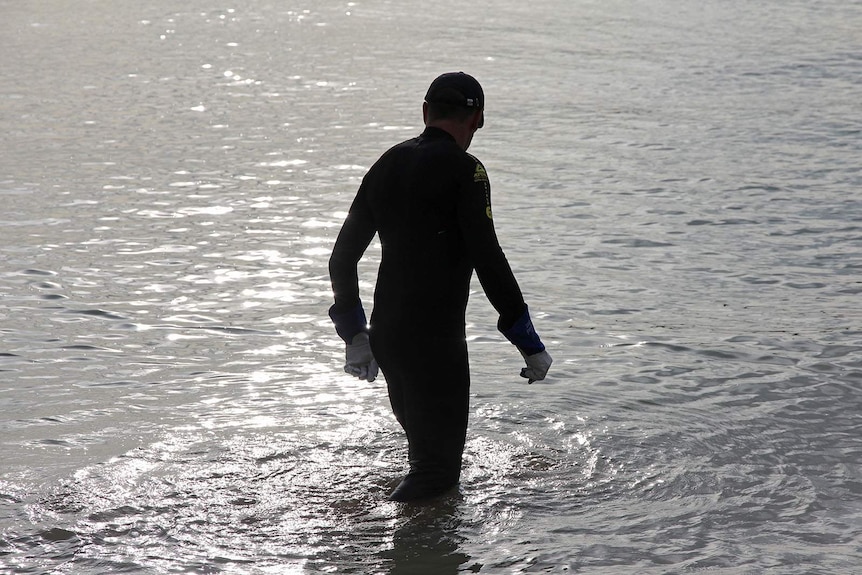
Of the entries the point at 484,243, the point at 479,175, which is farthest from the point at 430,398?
the point at 479,175

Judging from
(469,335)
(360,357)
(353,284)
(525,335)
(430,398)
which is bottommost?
(469,335)

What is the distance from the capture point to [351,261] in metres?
5.30

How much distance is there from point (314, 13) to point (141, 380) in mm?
28654

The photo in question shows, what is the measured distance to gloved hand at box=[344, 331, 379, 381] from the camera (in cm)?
541

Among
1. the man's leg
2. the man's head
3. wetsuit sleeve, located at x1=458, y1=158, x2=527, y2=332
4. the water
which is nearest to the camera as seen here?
wetsuit sleeve, located at x1=458, y1=158, x2=527, y2=332

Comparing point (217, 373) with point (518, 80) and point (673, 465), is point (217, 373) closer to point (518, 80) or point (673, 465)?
point (673, 465)

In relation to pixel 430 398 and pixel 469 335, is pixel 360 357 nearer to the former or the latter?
pixel 430 398

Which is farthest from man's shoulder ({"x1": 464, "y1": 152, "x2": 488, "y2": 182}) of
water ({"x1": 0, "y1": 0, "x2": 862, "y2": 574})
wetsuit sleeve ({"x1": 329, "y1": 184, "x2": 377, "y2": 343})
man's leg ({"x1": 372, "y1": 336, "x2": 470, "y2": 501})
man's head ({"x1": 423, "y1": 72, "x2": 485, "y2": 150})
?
water ({"x1": 0, "y1": 0, "x2": 862, "y2": 574})

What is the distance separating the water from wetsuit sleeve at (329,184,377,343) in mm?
859

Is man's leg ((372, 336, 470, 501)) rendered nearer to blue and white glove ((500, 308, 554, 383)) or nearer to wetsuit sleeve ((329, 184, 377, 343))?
wetsuit sleeve ((329, 184, 377, 343))

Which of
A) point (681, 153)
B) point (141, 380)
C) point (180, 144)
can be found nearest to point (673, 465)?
point (141, 380)

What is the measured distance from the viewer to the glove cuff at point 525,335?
5.07 metres

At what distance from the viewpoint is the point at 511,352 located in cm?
798

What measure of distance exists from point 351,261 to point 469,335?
10.3 ft
